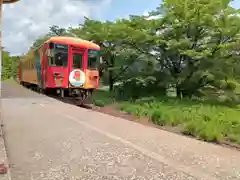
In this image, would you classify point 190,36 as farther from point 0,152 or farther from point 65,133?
point 0,152

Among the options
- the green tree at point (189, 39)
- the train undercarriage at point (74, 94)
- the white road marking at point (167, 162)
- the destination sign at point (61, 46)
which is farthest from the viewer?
the train undercarriage at point (74, 94)

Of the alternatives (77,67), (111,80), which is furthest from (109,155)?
(111,80)

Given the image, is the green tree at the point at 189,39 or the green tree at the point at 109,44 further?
the green tree at the point at 109,44

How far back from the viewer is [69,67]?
16203mm

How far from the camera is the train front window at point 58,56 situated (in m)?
15.9

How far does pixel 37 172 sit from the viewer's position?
13.8 feet

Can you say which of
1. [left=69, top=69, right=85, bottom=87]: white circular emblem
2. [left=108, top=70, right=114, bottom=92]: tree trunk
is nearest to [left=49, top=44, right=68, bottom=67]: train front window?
[left=69, top=69, right=85, bottom=87]: white circular emblem

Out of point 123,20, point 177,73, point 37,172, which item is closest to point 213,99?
point 177,73

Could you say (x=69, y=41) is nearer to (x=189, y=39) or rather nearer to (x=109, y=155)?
(x=189, y=39)

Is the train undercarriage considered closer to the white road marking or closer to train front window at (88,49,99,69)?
train front window at (88,49,99,69)

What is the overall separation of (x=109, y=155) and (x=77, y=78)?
11713 mm

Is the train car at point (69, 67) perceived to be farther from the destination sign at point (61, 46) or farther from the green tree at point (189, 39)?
the green tree at point (189, 39)

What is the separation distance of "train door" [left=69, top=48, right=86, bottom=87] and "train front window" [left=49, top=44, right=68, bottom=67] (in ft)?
1.18

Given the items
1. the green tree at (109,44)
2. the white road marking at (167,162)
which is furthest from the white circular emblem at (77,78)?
the white road marking at (167,162)
